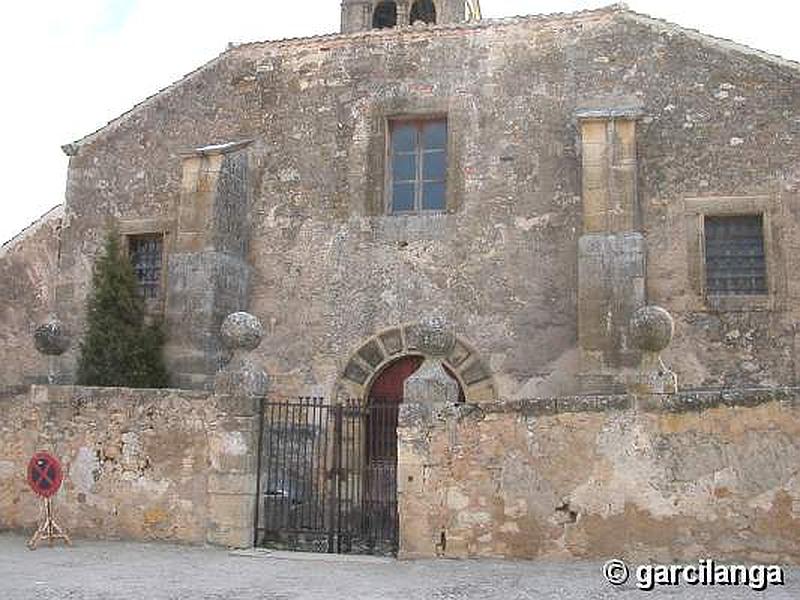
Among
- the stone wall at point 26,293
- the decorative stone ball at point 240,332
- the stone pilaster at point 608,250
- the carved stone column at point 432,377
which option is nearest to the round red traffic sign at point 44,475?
the decorative stone ball at point 240,332

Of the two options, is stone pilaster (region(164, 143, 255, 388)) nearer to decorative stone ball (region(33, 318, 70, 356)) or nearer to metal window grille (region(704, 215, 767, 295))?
decorative stone ball (region(33, 318, 70, 356))

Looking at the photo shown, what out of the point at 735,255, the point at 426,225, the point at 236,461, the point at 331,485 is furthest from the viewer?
the point at 426,225

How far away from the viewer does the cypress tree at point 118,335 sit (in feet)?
44.5

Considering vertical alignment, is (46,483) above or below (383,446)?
below

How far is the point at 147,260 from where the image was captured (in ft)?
49.7

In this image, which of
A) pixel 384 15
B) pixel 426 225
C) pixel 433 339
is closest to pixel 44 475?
pixel 433 339

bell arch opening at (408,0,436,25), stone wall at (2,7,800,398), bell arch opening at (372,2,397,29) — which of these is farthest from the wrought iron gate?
bell arch opening at (408,0,436,25)

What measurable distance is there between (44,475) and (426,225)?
6606 mm

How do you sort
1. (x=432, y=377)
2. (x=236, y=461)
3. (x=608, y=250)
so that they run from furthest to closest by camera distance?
(x=608, y=250)
(x=236, y=461)
(x=432, y=377)

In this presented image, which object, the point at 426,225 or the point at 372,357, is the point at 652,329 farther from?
the point at 372,357

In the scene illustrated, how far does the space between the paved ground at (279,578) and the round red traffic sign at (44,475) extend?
57 cm

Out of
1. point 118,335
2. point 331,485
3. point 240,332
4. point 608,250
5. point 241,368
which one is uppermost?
point 608,250

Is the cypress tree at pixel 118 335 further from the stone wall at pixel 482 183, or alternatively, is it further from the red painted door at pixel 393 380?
the red painted door at pixel 393 380

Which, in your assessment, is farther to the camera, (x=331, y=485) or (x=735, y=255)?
(x=735, y=255)
